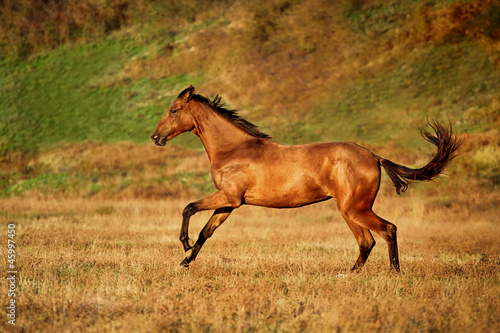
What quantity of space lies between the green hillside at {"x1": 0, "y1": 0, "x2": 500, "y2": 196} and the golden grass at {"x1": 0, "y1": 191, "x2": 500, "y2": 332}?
10.9 metres

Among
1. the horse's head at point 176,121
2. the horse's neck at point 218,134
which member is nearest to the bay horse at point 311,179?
the horse's neck at point 218,134

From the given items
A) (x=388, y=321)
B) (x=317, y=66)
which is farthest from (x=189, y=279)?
(x=317, y=66)

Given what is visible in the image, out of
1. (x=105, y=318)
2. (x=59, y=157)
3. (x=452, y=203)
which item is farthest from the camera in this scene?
(x=59, y=157)

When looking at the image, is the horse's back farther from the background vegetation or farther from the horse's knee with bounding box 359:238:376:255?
the background vegetation

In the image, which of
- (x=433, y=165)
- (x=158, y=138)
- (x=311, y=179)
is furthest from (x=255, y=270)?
(x=433, y=165)

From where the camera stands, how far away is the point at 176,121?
8992 mm

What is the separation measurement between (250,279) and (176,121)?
296cm

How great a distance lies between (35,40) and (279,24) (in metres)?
17.6

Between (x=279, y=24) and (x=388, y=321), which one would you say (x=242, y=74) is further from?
(x=388, y=321)

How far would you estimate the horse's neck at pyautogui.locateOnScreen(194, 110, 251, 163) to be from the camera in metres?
8.84

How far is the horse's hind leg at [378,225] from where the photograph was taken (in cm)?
801

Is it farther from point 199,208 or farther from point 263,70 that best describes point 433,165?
point 263,70

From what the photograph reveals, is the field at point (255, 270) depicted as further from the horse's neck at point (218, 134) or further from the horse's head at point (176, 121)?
the horse's head at point (176, 121)

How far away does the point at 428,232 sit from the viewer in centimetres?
1359
